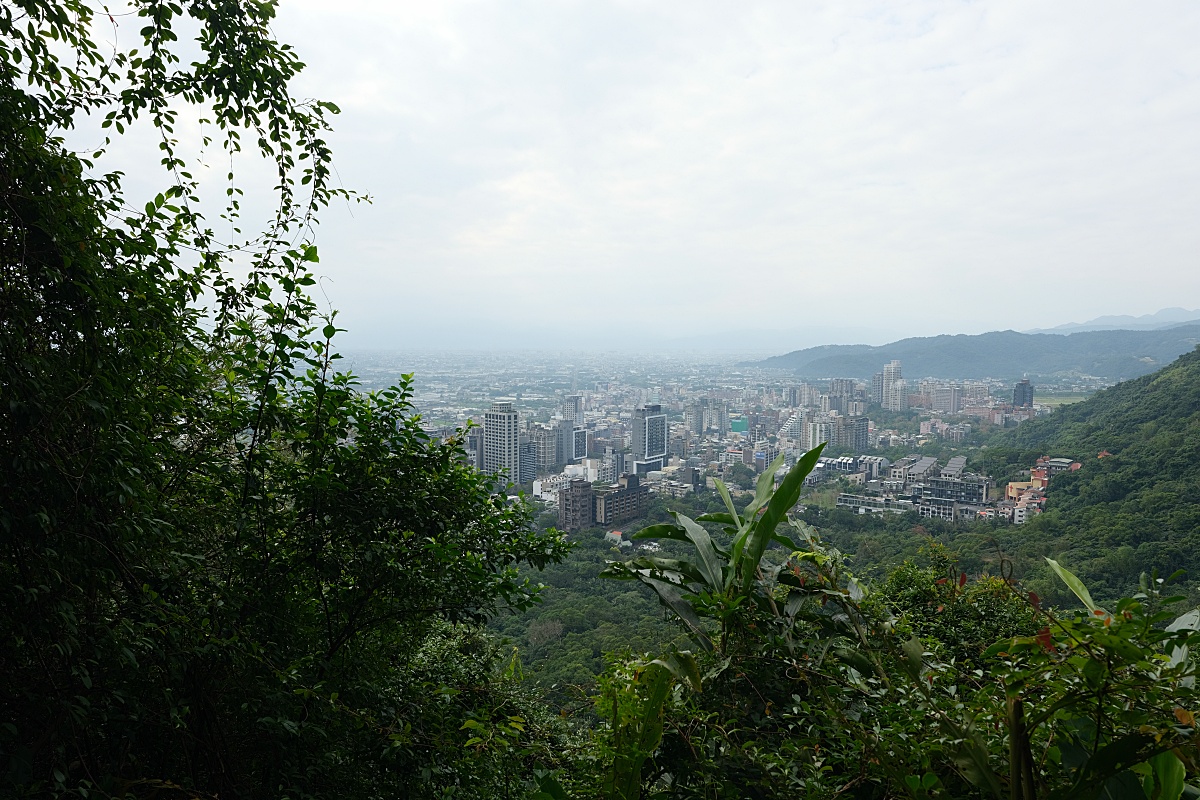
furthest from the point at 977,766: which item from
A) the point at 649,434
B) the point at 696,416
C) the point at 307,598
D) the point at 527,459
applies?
the point at 696,416

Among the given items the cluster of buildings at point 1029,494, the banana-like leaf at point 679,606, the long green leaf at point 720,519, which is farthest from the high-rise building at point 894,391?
the banana-like leaf at point 679,606

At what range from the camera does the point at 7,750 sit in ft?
3.17

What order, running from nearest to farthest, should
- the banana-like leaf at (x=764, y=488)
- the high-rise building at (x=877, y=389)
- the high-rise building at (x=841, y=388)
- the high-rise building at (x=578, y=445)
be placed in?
the banana-like leaf at (x=764, y=488)
the high-rise building at (x=578, y=445)
the high-rise building at (x=841, y=388)
the high-rise building at (x=877, y=389)

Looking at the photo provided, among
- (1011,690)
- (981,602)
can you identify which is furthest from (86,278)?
(981,602)

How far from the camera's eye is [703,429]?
25.2m

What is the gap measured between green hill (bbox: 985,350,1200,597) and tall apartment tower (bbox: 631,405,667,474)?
9.01 metres

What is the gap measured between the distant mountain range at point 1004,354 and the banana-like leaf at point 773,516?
28687 millimetres

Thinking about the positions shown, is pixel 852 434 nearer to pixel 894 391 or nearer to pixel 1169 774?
pixel 894 391

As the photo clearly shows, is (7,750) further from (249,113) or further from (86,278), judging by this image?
(249,113)

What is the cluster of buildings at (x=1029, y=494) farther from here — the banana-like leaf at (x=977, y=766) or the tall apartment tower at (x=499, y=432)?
the banana-like leaf at (x=977, y=766)

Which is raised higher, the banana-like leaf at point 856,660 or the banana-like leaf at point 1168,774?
the banana-like leaf at point 1168,774

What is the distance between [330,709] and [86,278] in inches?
39.4

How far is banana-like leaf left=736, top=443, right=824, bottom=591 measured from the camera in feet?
4.95

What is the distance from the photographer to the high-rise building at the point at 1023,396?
22.9m
